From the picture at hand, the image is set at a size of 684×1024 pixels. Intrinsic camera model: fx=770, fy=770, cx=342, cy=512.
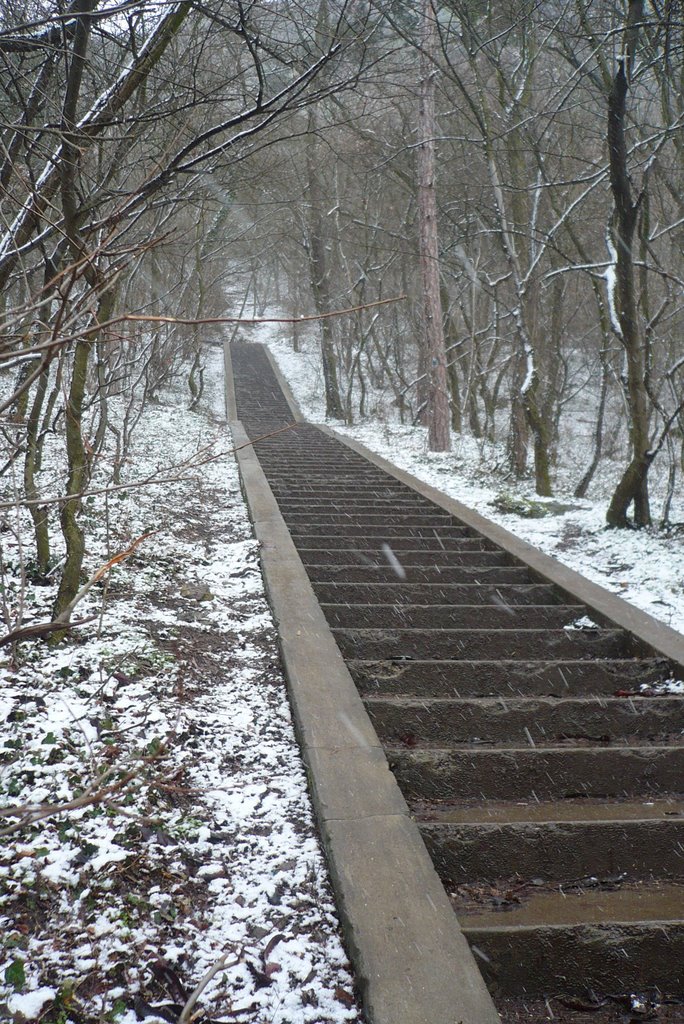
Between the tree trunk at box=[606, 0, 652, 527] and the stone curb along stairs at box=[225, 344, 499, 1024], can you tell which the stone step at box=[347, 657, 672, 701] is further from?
the tree trunk at box=[606, 0, 652, 527]

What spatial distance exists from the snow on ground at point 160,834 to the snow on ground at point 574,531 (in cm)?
300

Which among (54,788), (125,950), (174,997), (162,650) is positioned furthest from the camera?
(162,650)

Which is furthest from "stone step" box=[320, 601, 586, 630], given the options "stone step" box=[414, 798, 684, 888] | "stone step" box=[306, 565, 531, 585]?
"stone step" box=[414, 798, 684, 888]

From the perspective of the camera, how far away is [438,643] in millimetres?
4879

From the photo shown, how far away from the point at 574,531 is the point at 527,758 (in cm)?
510

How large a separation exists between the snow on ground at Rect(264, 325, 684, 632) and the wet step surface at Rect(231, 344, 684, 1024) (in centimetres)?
76

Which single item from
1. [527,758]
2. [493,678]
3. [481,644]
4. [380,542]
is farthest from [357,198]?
[527,758]

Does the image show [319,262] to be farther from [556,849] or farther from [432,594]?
[556,849]

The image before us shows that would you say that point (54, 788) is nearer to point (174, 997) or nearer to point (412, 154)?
point (174, 997)

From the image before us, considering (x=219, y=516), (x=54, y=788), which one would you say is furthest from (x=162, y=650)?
(x=219, y=516)

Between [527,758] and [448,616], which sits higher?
[448,616]

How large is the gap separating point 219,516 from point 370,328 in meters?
12.1

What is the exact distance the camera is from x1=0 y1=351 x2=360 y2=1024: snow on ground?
2.35 meters

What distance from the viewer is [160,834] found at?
3164 millimetres
